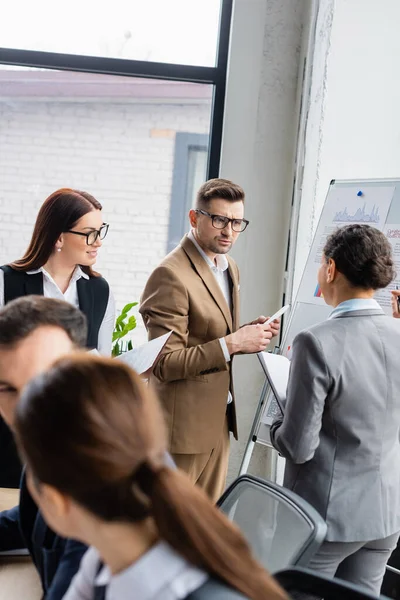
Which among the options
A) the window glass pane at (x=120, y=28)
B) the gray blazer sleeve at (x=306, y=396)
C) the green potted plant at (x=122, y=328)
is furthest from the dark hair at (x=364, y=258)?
the window glass pane at (x=120, y=28)

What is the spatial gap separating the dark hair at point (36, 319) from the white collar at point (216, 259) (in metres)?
1.33

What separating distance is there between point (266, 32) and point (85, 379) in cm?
349

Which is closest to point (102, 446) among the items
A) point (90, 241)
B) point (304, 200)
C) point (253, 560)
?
point (253, 560)

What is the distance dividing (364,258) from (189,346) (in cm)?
98

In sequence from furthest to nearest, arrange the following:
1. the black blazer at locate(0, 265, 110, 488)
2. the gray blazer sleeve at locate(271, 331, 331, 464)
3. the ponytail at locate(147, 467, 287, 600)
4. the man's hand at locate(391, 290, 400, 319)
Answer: the black blazer at locate(0, 265, 110, 488) → the man's hand at locate(391, 290, 400, 319) → the gray blazer sleeve at locate(271, 331, 331, 464) → the ponytail at locate(147, 467, 287, 600)

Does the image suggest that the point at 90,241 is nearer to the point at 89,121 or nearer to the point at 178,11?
the point at 89,121

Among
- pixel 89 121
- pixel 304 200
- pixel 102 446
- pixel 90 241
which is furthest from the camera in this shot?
pixel 89 121

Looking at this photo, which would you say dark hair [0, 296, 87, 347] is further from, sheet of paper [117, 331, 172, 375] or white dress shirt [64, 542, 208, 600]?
sheet of paper [117, 331, 172, 375]

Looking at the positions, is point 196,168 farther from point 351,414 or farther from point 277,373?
point 351,414

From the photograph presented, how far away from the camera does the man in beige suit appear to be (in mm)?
2656

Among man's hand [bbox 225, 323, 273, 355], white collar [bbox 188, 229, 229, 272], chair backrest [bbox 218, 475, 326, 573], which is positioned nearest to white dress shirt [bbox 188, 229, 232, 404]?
white collar [bbox 188, 229, 229, 272]

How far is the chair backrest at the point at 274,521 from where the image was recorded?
4.61ft

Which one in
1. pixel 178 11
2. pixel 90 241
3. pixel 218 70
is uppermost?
pixel 178 11

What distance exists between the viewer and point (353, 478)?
194cm
